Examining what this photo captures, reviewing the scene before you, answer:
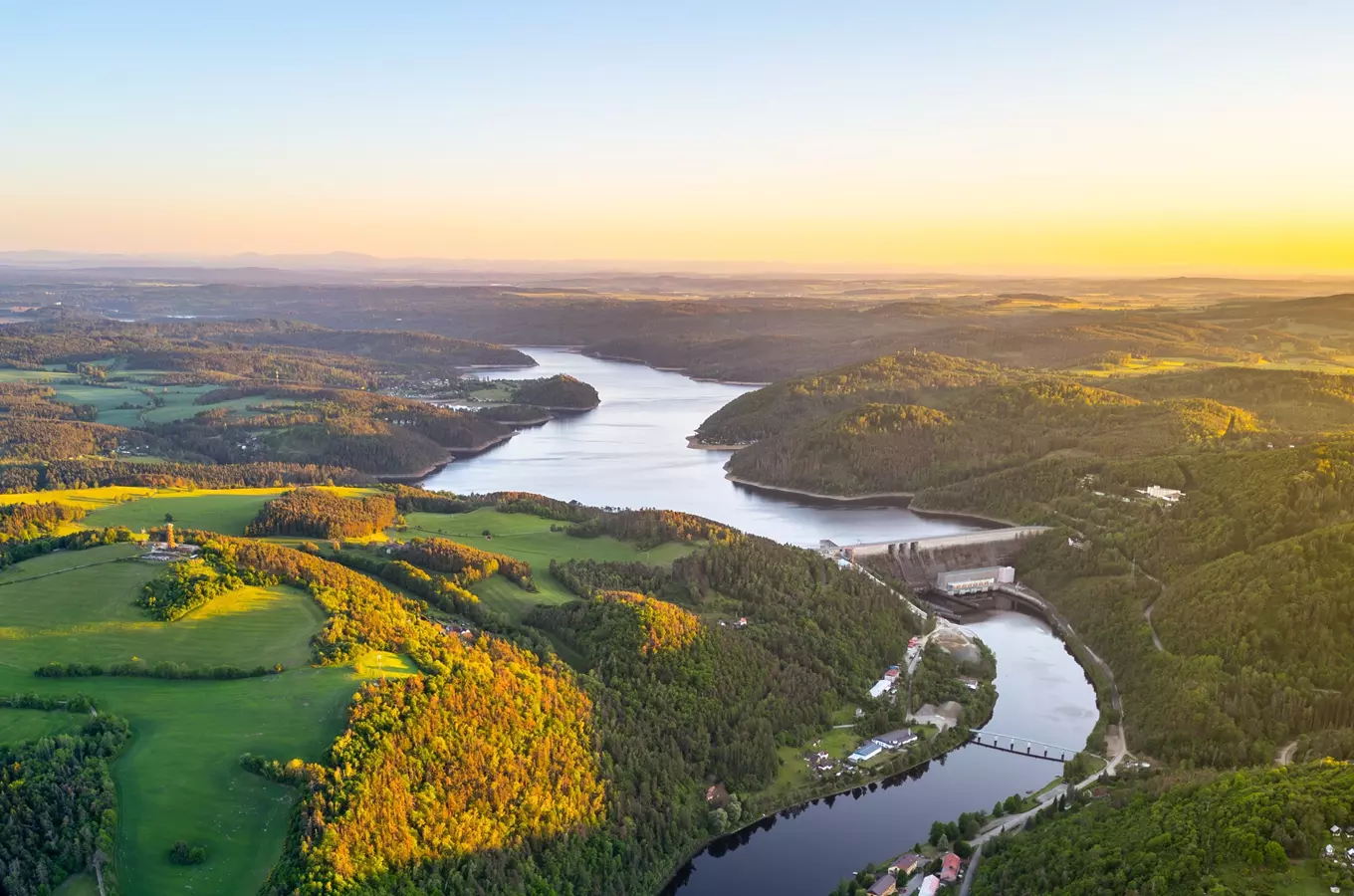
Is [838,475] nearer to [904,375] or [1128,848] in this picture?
[904,375]

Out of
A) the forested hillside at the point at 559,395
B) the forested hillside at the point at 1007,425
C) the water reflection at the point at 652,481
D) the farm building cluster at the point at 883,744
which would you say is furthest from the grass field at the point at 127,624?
the forested hillside at the point at 559,395

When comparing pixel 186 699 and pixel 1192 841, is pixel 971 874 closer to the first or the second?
pixel 1192 841

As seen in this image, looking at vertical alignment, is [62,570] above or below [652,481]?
above

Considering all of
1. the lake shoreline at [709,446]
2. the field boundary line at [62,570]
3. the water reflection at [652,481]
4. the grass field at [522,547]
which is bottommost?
the water reflection at [652,481]

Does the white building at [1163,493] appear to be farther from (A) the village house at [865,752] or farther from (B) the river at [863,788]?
(A) the village house at [865,752]

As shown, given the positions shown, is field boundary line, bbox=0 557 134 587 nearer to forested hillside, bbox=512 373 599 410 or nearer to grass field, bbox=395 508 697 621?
grass field, bbox=395 508 697 621

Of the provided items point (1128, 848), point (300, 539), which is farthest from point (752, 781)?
point (300, 539)

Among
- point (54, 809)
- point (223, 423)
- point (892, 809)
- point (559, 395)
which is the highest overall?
point (559, 395)

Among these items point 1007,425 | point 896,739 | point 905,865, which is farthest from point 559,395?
point 905,865
